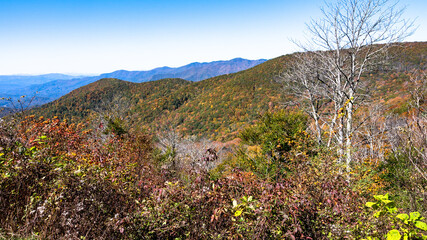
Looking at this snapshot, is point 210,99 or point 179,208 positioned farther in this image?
point 210,99

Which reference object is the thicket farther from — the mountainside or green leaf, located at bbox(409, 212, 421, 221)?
the mountainside

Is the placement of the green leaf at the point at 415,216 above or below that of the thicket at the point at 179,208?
above

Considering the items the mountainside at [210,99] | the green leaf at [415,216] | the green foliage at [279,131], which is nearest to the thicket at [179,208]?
the green leaf at [415,216]

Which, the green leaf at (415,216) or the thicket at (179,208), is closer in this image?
the green leaf at (415,216)

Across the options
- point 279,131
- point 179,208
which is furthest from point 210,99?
point 179,208

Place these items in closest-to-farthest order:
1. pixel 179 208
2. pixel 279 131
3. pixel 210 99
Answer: pixel 179 208, pixel 279 131, pixel 210 99

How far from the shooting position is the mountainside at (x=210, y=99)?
128 ft

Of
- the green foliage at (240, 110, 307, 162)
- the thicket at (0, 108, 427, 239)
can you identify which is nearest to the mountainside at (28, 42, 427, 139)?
the green foliage at (240, 110, 307, 162)

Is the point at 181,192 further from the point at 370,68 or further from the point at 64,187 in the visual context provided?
the point at 370,68

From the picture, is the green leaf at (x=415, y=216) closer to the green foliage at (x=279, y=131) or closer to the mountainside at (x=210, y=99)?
the green foliage at (x=279, y=131)

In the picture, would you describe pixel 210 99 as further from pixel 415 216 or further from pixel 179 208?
pixel 415 216

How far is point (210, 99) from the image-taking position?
62031 millimetres

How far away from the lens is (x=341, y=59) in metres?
7.49

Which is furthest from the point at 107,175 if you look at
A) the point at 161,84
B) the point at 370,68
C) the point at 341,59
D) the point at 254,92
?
the point at 161,84
